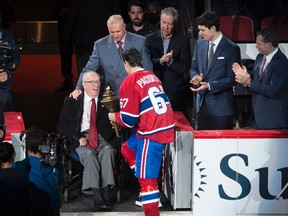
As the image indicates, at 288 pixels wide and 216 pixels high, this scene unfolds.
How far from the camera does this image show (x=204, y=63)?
1057 centimetres

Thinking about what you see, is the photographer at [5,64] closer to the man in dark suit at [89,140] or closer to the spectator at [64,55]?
the man in dark suit at [89,140]

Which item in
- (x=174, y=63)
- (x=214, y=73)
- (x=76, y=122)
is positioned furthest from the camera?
(x=174, y=63)

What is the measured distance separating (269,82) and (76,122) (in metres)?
2.05

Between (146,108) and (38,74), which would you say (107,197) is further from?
(38,74)

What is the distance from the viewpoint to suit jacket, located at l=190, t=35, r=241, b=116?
10461mm

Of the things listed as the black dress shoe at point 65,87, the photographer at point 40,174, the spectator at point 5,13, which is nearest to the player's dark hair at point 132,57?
the photographer at point 40,174

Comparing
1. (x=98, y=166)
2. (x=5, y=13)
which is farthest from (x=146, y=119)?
(x=5, y=13)

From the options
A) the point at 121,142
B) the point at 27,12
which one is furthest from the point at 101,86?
the point at 27,12

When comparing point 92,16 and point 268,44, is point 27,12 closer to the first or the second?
point 92,16

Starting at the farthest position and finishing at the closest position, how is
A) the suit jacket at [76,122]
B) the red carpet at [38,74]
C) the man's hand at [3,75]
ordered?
1. the red carpet at [38,74]
2. the suit jacket at [76,122]
3. the man's hand at [3,75]

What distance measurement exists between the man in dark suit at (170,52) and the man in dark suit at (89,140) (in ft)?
3.06

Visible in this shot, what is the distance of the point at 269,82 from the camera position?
402 inches

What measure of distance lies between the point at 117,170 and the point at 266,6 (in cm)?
286

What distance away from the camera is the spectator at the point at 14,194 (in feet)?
25.3
